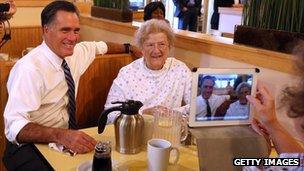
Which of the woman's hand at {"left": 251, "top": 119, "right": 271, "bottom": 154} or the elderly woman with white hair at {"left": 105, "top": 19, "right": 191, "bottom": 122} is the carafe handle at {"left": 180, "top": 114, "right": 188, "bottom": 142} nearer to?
the woman's hand at {"left": 251, "top": 119, "right": 271, "bottom": 154}

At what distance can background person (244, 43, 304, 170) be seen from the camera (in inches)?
33.3

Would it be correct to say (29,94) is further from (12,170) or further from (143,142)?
(143,142)

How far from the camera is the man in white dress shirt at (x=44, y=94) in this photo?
1.48 m

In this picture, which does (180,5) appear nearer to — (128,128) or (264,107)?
(128,128)

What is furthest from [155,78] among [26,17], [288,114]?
[26,17]

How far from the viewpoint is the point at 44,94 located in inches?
68.6

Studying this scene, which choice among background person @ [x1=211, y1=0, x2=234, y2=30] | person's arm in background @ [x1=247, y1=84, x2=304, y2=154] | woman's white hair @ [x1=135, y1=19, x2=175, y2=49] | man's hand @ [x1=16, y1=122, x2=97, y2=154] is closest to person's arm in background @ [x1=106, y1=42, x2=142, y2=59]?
woman's white hair @ [x1=135, y1=19, x2=175, y2=49]

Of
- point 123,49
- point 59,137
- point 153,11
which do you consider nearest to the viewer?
point 59,137

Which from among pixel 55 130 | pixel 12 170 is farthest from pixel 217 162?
pixel 12 170

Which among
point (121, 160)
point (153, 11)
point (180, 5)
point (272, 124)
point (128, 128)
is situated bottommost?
point (121, 160)

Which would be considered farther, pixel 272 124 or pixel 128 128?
pixel 128 128

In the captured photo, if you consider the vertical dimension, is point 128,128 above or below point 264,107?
below

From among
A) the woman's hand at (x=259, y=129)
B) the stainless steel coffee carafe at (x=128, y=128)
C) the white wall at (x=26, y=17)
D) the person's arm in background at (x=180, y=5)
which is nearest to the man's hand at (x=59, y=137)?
the stainless steel coffee carafe at (x=128, y=128)

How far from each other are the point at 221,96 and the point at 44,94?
0.95 meters
